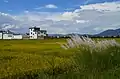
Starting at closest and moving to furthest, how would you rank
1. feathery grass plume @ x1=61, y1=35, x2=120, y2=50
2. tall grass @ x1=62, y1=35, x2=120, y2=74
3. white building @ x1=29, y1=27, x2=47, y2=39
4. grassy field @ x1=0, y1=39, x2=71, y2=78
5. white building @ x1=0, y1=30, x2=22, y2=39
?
tall grass @ x1=62, y1=35, x2=120, y2=74, feathery grass plume @ x1=61, y1=35, x2=120, y2=50, grassy field @ x1=0, y1=39, x2=71, y2=78, white building @ x1=0, y1=30, x2=22, y2=39, white building @ x1=29, y1=27, x2=47, y2=39

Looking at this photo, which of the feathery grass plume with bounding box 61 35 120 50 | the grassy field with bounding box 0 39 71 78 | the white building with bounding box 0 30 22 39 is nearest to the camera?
the feathery grass plume with bounding box 61 35 120 50

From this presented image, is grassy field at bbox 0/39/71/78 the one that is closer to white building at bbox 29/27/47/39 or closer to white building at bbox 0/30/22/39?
white building at bbox 29/27/47/39

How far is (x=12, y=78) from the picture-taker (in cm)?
1362

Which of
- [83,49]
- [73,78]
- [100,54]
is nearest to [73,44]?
[83,49]

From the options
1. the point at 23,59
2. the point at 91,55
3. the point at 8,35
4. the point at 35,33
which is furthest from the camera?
the point at 8,35

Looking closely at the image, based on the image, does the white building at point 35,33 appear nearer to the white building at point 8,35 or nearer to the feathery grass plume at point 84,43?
the white building at point 8,35

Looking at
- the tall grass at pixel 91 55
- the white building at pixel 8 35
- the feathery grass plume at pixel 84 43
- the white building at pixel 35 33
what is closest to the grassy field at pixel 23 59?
the feathery grass plume at pixel 84 43

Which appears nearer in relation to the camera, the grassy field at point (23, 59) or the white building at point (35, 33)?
the grassy field at point (23, 59)

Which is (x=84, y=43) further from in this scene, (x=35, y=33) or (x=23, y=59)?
(x=35, y=33)

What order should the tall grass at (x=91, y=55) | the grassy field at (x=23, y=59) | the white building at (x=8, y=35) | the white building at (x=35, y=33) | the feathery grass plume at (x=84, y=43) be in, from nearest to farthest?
the tall grass at (x=91, y=55) → the feathery grass plume at (x=84, y=43) → the grassy field at (x=23, y=59) → the white building at (x=8, y=35) → the white building at (x=35, y=33)

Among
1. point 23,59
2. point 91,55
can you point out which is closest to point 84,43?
point 91,55

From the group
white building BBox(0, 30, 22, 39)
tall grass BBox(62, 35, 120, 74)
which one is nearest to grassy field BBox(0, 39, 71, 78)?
tall grass BBox(62, 35, 120, 74)

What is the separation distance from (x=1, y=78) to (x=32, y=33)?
168445 mm

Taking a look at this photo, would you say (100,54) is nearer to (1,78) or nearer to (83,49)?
(83,49)
